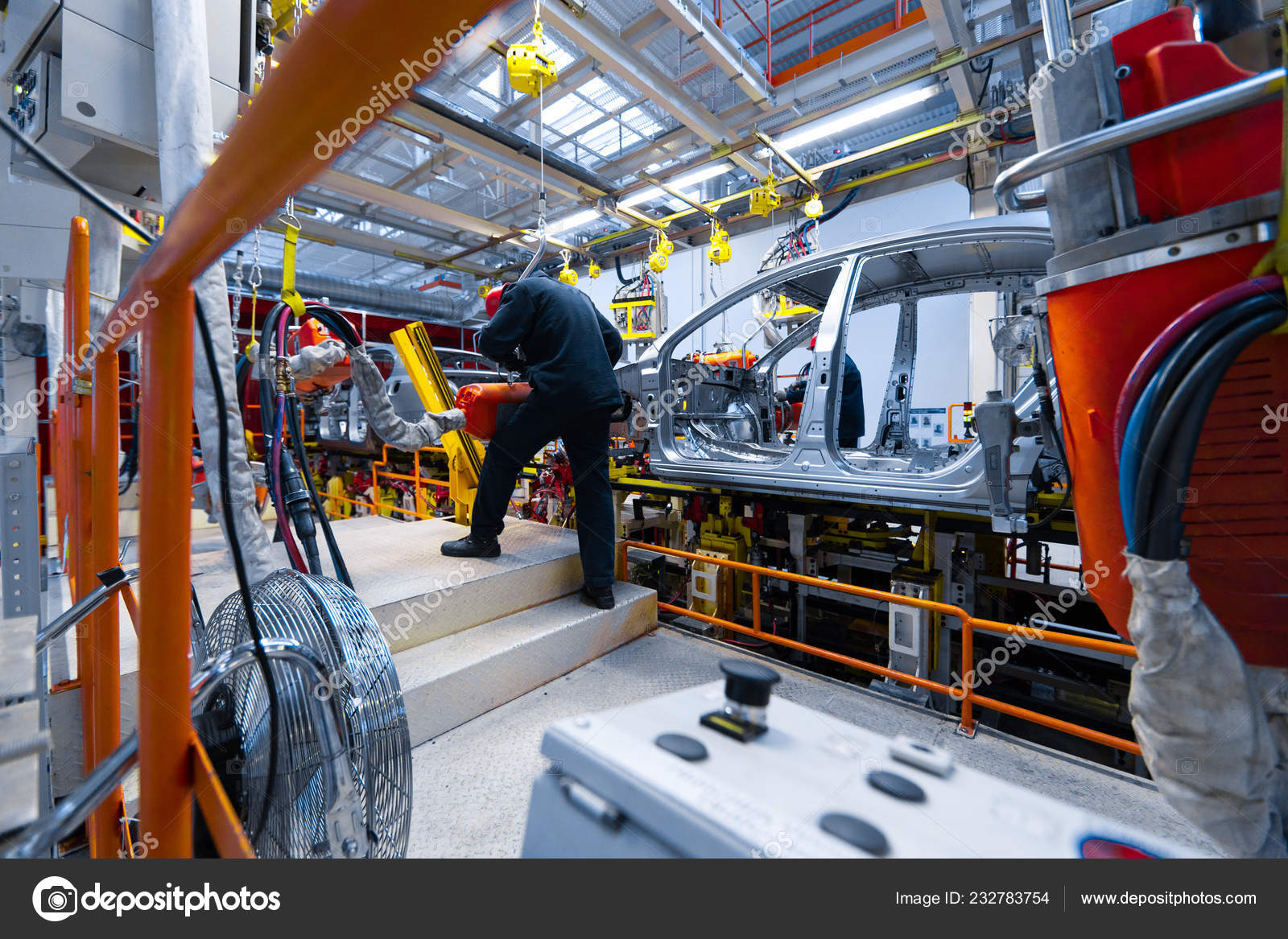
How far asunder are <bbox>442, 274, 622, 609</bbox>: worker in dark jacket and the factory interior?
0.03 m

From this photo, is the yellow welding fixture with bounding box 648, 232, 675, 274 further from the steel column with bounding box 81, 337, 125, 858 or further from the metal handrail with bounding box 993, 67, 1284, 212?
the steel column with bounding box 81, 337, 125, 858

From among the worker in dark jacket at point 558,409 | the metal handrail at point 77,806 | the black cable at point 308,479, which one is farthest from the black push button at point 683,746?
the worker in dark jacket at point 558,409

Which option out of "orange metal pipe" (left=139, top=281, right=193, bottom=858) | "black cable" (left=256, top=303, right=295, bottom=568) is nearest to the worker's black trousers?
"black cable" (left=256, top=303, right=295, bottom=568)

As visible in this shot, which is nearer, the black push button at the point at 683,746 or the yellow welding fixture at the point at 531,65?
the black push button at the point at 683,746

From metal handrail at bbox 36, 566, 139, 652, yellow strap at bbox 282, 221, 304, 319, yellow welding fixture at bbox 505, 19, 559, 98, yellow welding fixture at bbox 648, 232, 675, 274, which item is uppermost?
yellow welding fixture at bbox 648, 232, 675, 274

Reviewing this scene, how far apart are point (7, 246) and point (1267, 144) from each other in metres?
4.38

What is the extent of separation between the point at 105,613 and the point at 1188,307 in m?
2.76

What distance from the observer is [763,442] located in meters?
5.73
